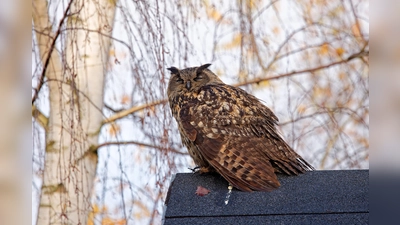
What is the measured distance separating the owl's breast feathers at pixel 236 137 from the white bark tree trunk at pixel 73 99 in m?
0.94

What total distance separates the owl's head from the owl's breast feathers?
0.14 metres

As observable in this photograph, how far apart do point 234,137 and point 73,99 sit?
52.1 inches

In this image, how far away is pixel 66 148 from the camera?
141 inches

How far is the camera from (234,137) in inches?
102

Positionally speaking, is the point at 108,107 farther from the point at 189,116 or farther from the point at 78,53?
the point at 189,116

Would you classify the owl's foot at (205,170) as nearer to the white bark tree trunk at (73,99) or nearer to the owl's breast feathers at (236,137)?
the owl's breast feathers at (236,137)

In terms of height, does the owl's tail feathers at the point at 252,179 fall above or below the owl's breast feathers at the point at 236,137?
below

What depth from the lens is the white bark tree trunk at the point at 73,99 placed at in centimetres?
351

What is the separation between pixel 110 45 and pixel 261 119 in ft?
4.76

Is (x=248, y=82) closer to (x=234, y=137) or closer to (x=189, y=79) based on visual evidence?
(x=189, y=79)

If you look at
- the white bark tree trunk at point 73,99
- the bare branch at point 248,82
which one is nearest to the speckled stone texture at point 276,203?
the bare branch at point 248,82

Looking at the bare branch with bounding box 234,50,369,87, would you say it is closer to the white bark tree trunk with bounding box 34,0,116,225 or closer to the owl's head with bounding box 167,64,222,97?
the owl's head with bounding box 167,64,222,97

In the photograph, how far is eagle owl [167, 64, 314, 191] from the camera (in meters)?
2.47

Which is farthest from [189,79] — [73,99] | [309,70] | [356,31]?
→ [356,31]
